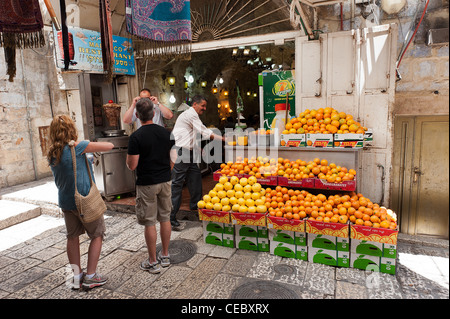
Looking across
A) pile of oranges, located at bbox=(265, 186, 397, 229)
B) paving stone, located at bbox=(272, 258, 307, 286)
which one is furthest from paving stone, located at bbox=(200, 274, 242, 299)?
pile of oranges, located at bbox=(265, 186, 397, 229)

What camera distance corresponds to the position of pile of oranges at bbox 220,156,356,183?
4238mm

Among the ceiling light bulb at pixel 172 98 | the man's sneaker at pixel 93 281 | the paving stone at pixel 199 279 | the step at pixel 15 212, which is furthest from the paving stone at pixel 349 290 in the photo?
the ceiling light bulb at pixel 172 98

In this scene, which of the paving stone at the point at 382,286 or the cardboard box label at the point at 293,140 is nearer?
the paving stone at the point at 382,286

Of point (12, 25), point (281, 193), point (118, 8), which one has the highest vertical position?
point (118, 8)

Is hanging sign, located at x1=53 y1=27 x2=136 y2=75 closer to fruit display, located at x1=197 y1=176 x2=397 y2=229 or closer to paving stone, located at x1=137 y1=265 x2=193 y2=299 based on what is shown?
fruit display, located at x1=197 y1=176 x2=397 y2=229

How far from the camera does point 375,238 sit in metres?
3.52

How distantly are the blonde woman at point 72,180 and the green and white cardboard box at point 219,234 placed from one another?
1652 millimetres

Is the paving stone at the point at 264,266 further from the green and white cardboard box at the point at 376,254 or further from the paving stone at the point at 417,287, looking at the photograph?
the paving stone at the point at 417,287

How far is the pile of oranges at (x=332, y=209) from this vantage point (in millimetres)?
3652

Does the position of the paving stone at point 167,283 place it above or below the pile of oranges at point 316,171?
below
